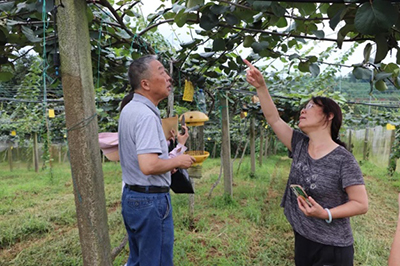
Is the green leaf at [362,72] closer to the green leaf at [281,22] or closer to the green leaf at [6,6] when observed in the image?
the green leaf at [281,22]

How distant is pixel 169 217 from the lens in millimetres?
1405

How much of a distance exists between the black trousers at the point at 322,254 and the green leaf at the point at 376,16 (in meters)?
0.97

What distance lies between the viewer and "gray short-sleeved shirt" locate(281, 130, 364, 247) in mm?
1279

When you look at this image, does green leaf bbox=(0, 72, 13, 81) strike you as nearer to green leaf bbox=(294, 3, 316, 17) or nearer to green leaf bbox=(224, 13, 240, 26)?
green leaf bbox=(224, 13, 240, 26)

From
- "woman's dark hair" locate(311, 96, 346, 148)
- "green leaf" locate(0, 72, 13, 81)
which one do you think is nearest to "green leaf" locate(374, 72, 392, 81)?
"woman's dark hair" locate(311, 96, 346, 148)

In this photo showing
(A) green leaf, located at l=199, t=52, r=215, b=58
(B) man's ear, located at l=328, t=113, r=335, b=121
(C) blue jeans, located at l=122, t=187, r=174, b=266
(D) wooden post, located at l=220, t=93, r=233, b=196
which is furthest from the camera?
(D) wooden post, located at l=220, t=93, r=233, b=196

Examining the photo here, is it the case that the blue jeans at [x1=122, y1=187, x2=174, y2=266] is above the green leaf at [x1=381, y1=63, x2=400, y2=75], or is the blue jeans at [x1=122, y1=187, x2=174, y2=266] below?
below

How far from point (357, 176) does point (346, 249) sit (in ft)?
1.17

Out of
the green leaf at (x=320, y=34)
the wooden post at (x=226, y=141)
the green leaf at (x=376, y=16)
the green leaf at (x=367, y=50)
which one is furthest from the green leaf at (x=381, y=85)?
the wooden post at (x=226, y=141)

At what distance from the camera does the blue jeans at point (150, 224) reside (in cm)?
131

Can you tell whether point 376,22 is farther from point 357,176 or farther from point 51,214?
point 51,214

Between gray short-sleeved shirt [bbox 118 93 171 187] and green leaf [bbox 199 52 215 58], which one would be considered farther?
green leaf [bbox 199 52 215 58]

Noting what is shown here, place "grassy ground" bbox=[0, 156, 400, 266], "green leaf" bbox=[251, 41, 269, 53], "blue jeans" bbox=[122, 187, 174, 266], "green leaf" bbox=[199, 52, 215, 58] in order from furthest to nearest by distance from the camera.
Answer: "grassy ground" bbox=[0, 156, 400, 266], "green leaf" bbox=[199, 52, 215, 58], "green leaf" bbox=[251, 41, 269, 53], "blue jeans" bbox=[122, 187, 174, 266]

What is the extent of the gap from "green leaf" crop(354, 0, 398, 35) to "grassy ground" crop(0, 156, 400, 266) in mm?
2360
